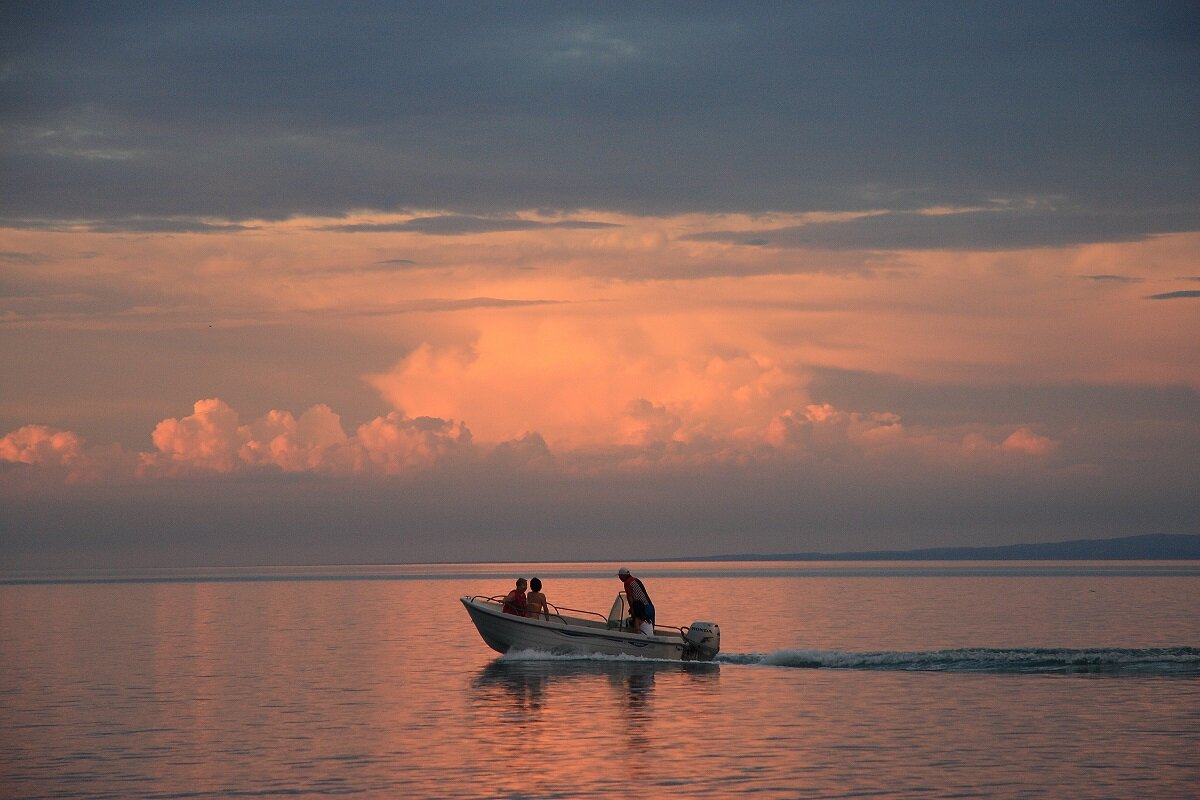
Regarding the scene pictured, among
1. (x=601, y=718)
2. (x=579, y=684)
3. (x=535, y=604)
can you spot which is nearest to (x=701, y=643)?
(x=579, y=684)

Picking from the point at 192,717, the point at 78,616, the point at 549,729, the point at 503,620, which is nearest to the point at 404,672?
the point at 503,620

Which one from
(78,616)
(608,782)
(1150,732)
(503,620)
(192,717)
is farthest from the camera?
(78,616)

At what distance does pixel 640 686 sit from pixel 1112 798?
18289 mm

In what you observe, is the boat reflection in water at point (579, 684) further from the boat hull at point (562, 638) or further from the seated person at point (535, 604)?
the seated person at point (535, 604)

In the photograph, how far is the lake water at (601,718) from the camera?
927 inches

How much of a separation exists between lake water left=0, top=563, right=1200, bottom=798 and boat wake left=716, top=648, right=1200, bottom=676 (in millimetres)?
A: 92

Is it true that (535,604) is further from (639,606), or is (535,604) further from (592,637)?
(639,606)

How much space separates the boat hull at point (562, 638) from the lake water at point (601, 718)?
508 millimetres

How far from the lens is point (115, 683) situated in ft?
134

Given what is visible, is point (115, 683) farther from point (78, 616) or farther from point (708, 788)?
point (78, 616)

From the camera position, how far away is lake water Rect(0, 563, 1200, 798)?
23.5m

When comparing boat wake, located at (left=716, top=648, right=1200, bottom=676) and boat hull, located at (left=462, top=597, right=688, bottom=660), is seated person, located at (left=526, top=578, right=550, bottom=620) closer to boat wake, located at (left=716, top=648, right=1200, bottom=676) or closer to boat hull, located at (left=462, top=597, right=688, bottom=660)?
boat hull, located at (left=462, top=597, right=688, bottom=660)

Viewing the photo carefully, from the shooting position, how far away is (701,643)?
43000 millimetres

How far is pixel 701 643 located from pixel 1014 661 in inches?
370
